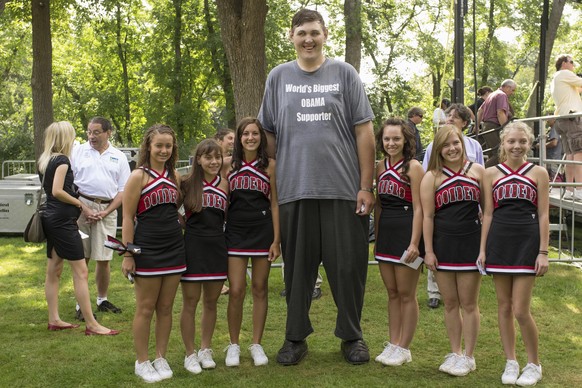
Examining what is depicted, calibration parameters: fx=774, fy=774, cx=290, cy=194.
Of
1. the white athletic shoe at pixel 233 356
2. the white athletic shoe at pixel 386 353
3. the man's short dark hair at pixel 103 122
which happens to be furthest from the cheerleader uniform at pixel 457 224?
the man's short dark hair at pixel 103 122

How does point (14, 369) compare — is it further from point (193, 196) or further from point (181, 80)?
point (181, 80)

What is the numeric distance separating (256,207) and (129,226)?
0.90 meters

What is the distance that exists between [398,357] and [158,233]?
6.10 ft

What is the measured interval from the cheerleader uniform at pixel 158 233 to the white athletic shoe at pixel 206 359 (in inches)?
25.4

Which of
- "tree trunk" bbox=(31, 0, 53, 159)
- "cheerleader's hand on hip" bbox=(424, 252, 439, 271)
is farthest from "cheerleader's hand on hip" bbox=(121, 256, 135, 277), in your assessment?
"tree trunk" bbox=(31, 0, 53, 159)

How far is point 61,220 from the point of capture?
6516mm

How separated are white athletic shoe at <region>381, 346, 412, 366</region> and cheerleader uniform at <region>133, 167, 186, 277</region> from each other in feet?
5.09

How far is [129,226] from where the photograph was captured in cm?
502

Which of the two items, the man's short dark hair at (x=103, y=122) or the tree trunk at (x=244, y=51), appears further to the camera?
the tree trunk at (x=244, y=51)

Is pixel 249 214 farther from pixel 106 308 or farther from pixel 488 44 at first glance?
pixel 488 44

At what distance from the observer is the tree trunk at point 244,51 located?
1080 centimetres

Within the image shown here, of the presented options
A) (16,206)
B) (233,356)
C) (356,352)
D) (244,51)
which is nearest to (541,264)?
(356,352)

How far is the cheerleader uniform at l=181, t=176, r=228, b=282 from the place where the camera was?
519 centimetres

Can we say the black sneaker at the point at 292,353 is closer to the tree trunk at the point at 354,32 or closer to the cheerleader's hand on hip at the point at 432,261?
the cheerleader's hand on hip at the point at 432,261
